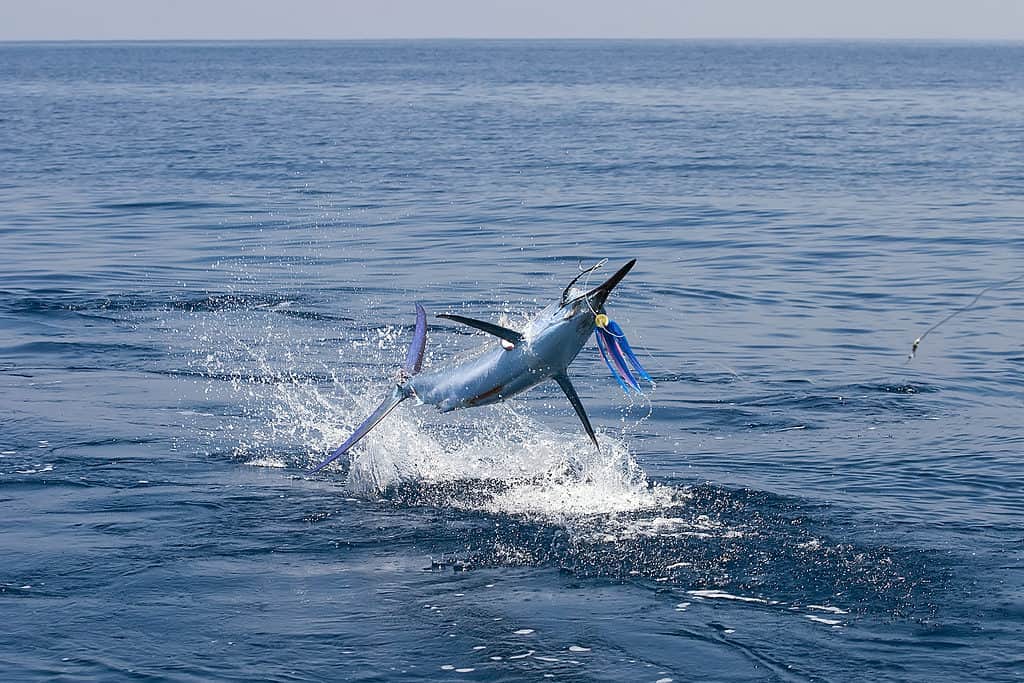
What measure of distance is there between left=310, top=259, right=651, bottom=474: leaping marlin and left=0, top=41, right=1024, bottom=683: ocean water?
4.57 ft

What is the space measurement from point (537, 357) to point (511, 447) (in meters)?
4.40

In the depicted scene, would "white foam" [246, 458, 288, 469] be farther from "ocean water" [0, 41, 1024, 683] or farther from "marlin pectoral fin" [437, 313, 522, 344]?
"marlin pectoral fin" [437, 313, 522, 344]

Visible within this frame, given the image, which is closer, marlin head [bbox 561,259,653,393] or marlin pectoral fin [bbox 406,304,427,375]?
marlin head [bbox 561,259,653,393]

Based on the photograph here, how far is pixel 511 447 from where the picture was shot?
14.1 meters

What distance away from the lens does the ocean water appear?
377 inches

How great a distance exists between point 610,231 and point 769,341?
35.5ft

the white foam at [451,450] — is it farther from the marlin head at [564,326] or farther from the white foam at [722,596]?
the marlin head at [564,326]

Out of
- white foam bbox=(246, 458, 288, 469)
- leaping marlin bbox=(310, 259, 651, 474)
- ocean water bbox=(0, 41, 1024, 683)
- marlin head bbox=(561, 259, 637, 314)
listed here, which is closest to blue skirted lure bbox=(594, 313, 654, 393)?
leaping marlin bbox=(310, 259, 651, 474)

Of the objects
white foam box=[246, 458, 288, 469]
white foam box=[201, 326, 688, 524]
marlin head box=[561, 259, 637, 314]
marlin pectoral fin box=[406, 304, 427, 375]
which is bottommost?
white foam box=[246, 458, 288, 469]

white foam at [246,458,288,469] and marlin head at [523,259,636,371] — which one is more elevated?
marlin head at [523,259,636,371]

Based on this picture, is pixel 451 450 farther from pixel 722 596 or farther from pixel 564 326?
pixel 564 326

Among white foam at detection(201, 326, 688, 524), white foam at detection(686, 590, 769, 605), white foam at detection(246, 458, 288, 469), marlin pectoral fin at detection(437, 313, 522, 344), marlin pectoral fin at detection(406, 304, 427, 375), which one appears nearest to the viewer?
marlin pectoral fin at detection(437, 313, 522, 344)

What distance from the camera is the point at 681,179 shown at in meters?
38.2

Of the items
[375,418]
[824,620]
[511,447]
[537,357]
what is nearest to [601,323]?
[537,357]
